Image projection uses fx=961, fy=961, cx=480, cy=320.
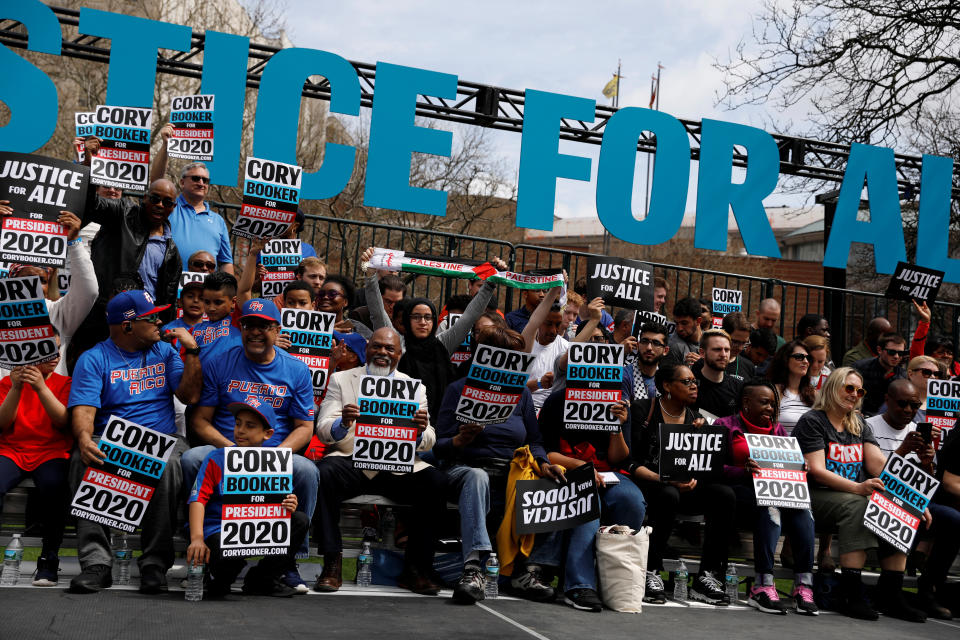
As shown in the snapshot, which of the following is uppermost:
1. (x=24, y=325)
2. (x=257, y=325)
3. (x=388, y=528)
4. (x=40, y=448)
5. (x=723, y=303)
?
(x=723, y=303)

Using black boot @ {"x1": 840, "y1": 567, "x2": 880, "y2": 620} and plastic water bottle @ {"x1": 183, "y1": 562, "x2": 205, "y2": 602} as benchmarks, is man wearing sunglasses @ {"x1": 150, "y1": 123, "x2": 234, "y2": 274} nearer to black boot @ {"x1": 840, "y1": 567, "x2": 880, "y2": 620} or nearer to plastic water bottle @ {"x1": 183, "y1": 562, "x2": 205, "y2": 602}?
plastic water bottle @ {"x1": 183, "y1": 562, "x2": 205, "y2": 602}

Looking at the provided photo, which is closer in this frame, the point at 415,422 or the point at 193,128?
the point at 415,422

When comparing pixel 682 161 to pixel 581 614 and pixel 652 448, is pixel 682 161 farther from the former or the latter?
pixel 581 614

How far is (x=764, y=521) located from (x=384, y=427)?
9.87 ft

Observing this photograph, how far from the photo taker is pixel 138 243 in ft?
25.6

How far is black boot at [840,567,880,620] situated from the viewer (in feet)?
23.9

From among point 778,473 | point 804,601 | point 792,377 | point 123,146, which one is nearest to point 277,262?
point 123,146

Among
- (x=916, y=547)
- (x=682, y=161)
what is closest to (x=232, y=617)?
(x=916, y=547)

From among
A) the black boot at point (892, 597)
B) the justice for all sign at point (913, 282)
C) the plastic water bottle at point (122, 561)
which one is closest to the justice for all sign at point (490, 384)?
the plastic water bottle at point (122, 561)

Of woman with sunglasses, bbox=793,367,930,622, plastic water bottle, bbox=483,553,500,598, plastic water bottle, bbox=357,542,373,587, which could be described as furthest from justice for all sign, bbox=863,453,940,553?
plastic water bottle, bbox=357,542,373,587

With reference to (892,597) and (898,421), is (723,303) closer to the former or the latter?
(898,421)

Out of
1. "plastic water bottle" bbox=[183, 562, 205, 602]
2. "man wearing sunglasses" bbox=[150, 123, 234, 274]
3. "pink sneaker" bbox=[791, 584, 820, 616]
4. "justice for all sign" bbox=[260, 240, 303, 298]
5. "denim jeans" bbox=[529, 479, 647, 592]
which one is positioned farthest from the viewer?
"justice for all sign" bbox=[260, 240, 303, 298]

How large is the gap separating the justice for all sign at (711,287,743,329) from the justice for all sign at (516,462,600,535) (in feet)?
15.1

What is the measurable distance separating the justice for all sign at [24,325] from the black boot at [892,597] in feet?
21.2
